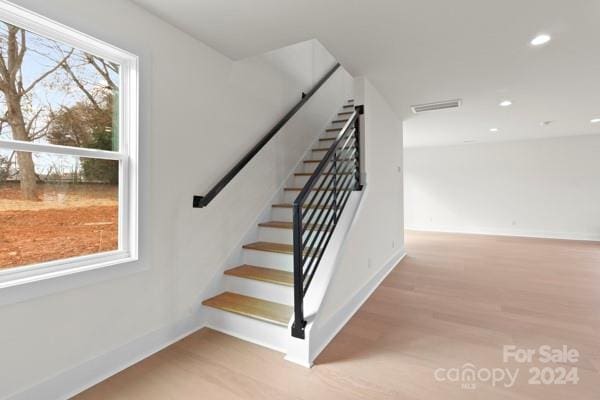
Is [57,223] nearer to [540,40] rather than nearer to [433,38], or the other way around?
[433,38]

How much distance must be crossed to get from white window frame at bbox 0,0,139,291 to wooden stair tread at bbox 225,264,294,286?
3.02 ft

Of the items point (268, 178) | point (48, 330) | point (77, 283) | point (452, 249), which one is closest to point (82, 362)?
point (48, 330)

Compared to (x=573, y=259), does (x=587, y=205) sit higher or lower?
higher

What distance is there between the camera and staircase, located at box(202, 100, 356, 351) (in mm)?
2135

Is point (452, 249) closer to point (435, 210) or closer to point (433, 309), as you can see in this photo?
point (435, 210)

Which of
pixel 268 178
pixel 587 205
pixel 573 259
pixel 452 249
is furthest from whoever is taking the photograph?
pixel 587 205

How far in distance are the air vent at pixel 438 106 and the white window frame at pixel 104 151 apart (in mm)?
3704

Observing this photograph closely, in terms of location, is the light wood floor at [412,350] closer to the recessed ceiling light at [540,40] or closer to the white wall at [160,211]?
the white wall at [160,211]

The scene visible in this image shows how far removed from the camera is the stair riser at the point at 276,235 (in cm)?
289

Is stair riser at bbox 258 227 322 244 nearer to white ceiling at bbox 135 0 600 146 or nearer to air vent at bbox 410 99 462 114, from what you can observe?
white ceiling at bbox 135 0 600 146

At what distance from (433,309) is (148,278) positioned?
2587 mm

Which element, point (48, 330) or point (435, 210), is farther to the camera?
point (435, 210)

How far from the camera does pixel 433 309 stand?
9.19 feet

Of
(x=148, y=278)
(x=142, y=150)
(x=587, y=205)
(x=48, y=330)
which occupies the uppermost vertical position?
(x=142, y=150)
